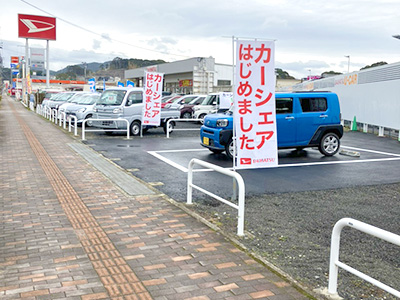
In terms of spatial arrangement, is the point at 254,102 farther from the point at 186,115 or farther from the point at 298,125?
the point at 186,115

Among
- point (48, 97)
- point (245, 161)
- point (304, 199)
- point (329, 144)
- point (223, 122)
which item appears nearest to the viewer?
point (245, 161)

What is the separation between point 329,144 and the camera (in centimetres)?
1266

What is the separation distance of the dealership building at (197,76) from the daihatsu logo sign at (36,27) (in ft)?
45.7

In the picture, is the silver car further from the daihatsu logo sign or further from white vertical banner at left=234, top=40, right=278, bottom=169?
the daihatsu logo sign

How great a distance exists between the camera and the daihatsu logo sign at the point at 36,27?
51562mm

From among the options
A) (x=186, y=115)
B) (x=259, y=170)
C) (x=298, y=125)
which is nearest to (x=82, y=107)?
(x=186, y=115)

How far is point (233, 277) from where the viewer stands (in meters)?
4.13

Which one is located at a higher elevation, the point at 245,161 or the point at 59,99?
the point at 59,99

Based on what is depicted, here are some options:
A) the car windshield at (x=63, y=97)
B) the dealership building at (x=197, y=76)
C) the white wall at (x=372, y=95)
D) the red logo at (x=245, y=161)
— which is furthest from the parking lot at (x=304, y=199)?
the dealership building at (x=197, y=76)

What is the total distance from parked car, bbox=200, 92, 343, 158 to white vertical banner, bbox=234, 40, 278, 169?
15.2 feet

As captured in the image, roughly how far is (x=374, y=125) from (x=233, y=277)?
19.4m

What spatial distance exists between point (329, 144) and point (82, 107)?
1351cm

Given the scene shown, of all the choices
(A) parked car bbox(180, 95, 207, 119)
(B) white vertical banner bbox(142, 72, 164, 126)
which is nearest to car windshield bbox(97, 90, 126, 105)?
(B) white vertical banner bbox(142, 72, 164, 126)

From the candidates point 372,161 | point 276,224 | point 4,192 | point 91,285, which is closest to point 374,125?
point 372,161
